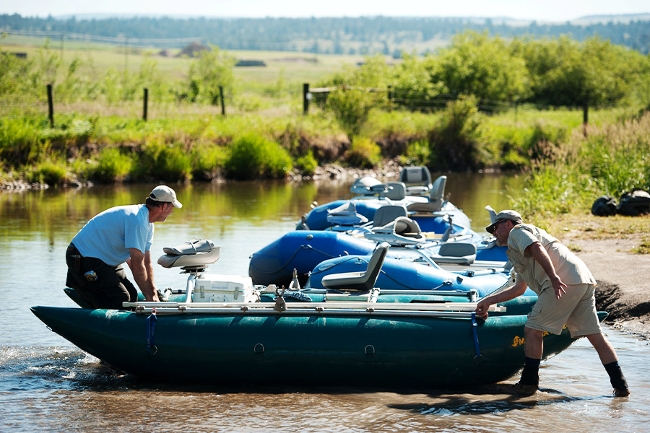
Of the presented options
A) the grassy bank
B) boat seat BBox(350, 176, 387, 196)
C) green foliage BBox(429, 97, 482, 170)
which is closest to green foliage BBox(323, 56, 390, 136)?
the grassy bank

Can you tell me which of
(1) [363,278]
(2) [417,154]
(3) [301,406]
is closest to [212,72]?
(2) [417,154]

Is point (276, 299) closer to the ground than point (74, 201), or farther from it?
farther from it

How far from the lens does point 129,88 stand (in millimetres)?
53031

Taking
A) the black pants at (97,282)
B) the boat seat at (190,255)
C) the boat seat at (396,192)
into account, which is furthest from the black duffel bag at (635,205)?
the black pants at (97,282)

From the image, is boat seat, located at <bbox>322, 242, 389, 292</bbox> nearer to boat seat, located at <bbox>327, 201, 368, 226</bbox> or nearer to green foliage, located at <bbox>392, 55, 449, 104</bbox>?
boat seat, located at <bbox>327, 201, 368, 226</bbox>

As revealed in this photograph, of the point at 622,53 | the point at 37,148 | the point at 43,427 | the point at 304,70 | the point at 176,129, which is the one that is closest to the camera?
the point at 43,427

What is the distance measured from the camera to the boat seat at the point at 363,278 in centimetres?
1002

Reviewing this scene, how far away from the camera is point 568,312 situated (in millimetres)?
8750

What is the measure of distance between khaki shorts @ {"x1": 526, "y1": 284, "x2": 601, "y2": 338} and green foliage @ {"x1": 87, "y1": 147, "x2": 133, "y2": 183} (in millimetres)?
22273

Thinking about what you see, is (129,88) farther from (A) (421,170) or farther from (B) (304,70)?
(B) (304,70)

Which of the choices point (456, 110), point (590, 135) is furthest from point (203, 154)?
point (590, 135)

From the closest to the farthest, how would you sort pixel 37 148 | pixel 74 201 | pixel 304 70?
1. pixel 74 201
2. pixel 37 148
3. pixel 304 70

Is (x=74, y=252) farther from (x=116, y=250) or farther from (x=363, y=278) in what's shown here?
(x=363, y=278)

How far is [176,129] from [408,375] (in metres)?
23.5
